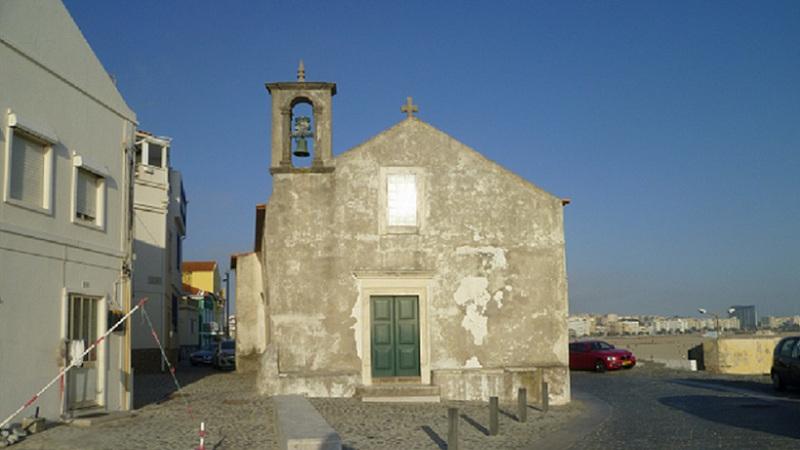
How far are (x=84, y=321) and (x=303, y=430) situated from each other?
22.4 ft

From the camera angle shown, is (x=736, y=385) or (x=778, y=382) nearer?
(x=778, y=382)

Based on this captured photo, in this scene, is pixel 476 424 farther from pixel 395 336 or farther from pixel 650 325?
pixel 650 325

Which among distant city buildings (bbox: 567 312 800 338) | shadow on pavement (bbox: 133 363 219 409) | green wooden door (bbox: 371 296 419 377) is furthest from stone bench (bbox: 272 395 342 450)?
distant city buildings (bbox: 567 312 800 338)

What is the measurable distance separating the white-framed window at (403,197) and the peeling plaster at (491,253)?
1.21 meters

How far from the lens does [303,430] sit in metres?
9.20

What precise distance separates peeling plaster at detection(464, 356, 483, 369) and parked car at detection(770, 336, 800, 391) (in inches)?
330

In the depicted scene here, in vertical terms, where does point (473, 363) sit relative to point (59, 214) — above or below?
below

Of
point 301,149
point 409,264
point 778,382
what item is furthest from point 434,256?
point 778,382

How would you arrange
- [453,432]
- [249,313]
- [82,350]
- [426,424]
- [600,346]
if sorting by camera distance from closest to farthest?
[453,432], [82,350], [426,424], [249,313], [600,346]

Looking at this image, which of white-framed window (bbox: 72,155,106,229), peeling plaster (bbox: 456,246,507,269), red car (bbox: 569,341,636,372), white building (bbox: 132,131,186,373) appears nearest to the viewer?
white-framed window (bbox: 72,155,106,229)

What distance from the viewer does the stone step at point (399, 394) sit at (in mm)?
17297

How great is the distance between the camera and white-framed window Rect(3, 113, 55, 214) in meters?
11.9

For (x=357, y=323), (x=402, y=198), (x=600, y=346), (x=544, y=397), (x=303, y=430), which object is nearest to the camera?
(x=303, y=430)

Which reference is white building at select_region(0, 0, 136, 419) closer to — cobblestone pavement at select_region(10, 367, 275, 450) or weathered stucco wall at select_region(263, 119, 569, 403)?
cobblestone pavement at select_region(10, 367, 275, 450)
